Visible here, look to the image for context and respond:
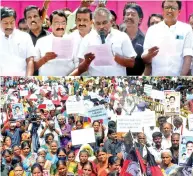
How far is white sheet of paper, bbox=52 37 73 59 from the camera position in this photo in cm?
304

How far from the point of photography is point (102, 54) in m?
2.96

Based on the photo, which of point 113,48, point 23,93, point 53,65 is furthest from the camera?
point 53,65

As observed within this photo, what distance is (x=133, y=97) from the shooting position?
9.07 feet

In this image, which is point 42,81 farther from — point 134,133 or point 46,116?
point 134,133

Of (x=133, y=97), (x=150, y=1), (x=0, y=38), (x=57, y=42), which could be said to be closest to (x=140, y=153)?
(x=133, y=97)

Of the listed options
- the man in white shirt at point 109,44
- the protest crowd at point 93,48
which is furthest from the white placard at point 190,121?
the man in white shirt at point 109,44

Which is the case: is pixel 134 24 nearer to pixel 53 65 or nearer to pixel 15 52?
pixel 53 65

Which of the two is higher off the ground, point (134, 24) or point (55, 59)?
point (134, 24)

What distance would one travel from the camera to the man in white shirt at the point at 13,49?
3104 mm

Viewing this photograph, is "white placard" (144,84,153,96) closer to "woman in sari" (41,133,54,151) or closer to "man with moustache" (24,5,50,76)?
"woman in sari" (41,133,54,151)

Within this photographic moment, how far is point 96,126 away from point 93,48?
47 cm

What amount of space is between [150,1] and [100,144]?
138 cm

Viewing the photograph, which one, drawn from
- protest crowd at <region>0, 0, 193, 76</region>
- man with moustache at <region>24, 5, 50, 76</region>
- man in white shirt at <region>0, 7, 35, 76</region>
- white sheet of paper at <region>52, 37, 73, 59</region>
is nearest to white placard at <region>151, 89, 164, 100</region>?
protest crowd at <region>0, 0, 193, 76</region>

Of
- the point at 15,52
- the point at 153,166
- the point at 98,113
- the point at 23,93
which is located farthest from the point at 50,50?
the point at 153,166
